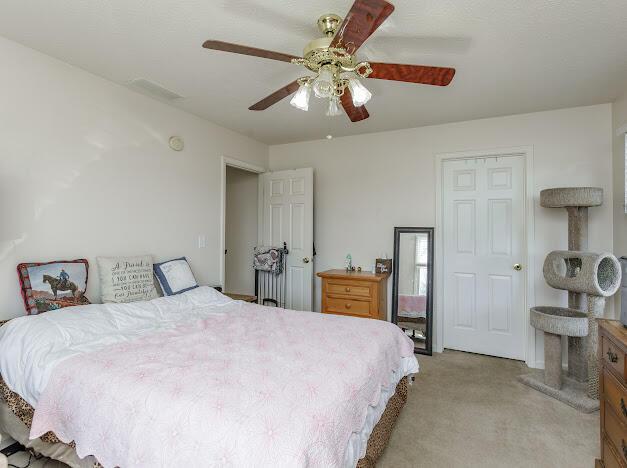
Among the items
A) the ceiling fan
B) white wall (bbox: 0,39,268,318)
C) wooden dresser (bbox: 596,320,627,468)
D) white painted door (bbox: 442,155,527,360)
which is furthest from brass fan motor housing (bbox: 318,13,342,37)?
white painted door (bbox: 442,155,527,360)

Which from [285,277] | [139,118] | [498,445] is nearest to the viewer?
[498,445]

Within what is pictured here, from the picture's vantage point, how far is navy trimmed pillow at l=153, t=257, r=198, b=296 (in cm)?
287

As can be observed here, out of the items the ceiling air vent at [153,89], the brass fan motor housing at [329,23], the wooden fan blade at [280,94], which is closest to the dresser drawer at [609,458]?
the wooden fan blade at [280,94]

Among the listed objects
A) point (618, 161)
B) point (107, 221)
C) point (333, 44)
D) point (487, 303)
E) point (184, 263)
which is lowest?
point (487, 303)

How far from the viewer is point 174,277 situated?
9.64 feet

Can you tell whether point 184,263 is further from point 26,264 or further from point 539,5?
point 539,5

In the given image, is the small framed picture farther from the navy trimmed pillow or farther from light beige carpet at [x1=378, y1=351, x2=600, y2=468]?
the navy trimmed pillow

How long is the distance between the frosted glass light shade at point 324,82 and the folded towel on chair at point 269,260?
2.69 m

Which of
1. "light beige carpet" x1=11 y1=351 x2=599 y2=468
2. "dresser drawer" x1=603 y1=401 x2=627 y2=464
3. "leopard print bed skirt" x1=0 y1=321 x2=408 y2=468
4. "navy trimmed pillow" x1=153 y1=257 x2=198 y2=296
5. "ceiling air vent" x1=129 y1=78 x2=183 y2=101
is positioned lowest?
"light beige carpet" x1=11 y1=351 x2=599 y2=468

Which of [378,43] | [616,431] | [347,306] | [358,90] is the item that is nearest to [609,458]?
[616,431]

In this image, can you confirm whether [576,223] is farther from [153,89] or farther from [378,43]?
[153,89]

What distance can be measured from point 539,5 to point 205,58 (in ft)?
6.42

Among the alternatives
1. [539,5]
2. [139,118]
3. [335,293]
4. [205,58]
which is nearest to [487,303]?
[335,293]

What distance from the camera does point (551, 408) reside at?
2.49 metres
